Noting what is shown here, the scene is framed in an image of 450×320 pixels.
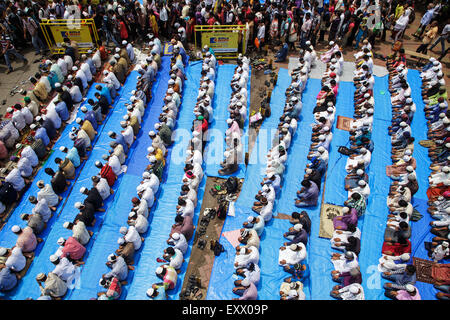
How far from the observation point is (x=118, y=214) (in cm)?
1212

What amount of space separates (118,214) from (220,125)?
6407 mm

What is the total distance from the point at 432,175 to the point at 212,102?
10.6 meters

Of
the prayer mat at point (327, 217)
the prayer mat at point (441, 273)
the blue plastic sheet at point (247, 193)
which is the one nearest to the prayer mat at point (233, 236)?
the blue plastic sheet at point (247, 193)

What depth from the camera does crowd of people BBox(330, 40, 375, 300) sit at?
1009cm

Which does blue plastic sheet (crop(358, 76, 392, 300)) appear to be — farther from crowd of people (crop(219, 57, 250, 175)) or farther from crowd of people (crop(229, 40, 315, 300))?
crowd of people (crop(219, 57, 250, 175))

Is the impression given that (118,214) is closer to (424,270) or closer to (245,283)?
(245,283)

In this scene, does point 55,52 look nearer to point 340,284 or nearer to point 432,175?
point 340,284

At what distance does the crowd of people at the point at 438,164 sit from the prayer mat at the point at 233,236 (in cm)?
655

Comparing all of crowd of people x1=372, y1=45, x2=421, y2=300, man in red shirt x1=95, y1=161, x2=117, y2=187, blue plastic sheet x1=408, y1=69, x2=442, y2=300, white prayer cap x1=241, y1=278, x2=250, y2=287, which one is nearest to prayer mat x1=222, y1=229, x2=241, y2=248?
white prayer cap x1=241, y1=278, x2=250, y2=287

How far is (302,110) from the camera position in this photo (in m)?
16.1

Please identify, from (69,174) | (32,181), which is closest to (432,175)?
(69,174)

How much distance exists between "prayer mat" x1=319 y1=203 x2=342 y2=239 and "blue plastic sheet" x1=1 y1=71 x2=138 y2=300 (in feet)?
27.0

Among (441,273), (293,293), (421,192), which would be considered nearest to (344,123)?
(421,192)

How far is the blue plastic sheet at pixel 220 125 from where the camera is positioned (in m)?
13.8
